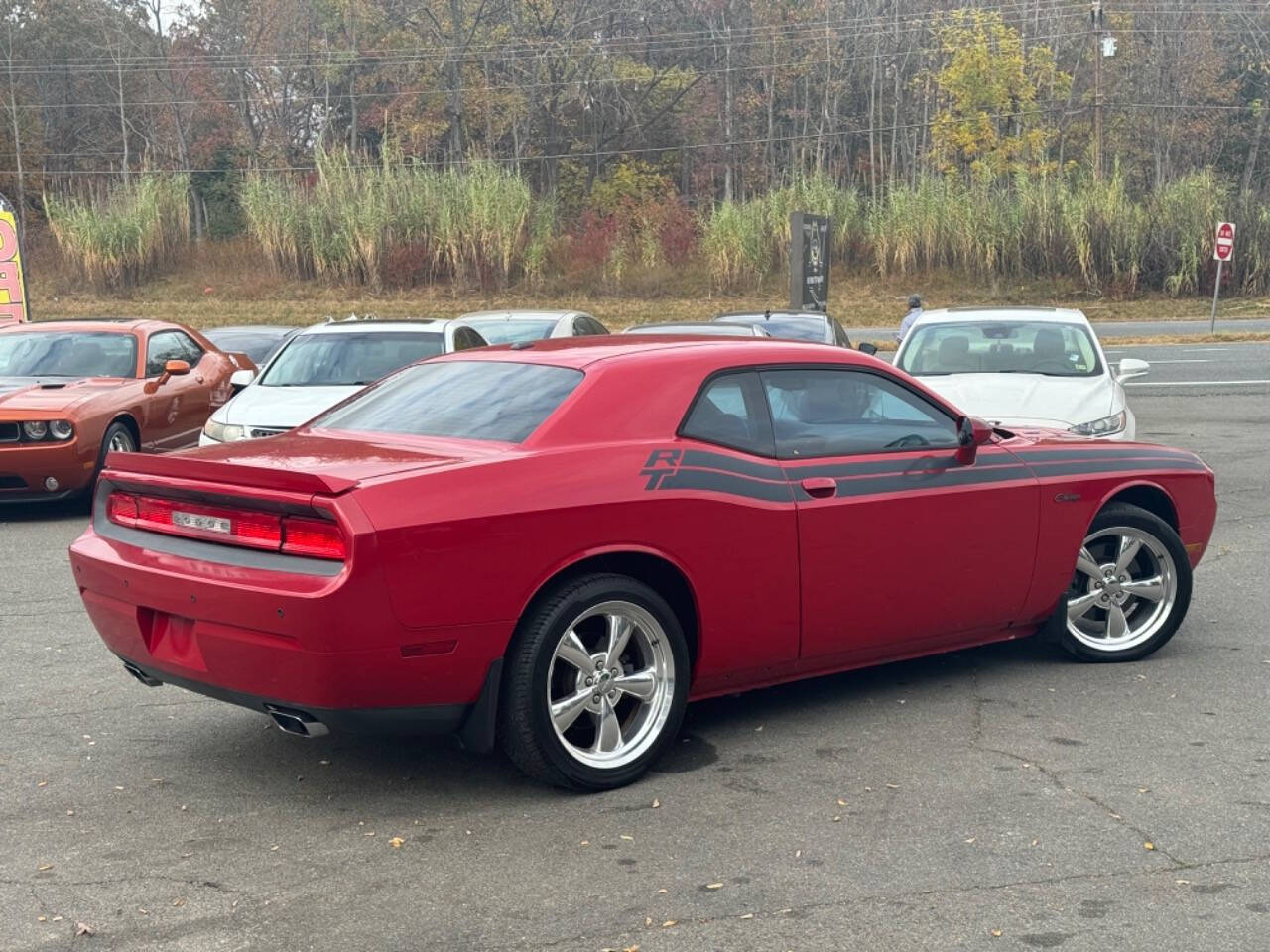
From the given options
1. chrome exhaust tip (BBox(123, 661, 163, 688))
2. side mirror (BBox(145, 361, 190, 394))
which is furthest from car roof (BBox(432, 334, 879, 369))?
side mirror (BBox(145, 361, 190, 394))

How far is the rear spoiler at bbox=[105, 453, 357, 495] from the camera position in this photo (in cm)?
464

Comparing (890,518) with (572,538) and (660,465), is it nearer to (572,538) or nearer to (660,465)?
(660,465)

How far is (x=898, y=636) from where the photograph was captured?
19.7 ft

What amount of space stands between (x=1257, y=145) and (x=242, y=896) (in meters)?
62.9

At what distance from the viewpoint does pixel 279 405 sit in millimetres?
11453

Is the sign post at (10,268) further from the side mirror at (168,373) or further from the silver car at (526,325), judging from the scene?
the side mirror at (168,373)

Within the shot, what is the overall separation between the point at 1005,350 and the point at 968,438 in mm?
6617

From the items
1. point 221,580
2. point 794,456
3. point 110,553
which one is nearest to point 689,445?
point 794,456

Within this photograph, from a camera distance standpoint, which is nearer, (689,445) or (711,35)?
(689,445)

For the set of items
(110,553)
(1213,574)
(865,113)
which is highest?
(865,113)

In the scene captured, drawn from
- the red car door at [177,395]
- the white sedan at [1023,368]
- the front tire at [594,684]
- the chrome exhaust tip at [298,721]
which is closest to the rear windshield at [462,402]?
the front tire at [594,684]

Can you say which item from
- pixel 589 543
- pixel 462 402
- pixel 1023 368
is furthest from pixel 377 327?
pixel 589 543

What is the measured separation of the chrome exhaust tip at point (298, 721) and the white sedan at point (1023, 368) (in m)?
6.85

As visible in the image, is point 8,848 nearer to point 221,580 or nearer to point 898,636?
point 221,580
